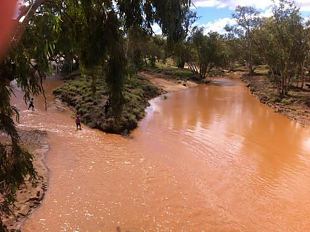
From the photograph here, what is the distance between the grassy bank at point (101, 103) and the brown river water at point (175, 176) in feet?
2.52

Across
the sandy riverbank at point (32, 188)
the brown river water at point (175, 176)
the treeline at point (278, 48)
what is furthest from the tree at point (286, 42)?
the sandy riverbank at point (32, 188)

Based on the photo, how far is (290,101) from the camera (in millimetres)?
36594

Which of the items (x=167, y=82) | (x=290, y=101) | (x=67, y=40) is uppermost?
(x=67, y=40)

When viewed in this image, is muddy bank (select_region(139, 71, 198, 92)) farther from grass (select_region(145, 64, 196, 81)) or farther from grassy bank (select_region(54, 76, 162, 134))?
grassy bank (select_region(54, 76, 162, 134))

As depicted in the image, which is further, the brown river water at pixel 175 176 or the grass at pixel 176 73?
the grass at pixel 176 73

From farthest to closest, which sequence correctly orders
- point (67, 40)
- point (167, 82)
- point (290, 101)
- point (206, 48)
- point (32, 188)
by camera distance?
point (206, 48) < point (167, 82) < point (290, 101) < point (32, 188) < point (67, 40)

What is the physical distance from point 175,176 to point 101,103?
12.0 m

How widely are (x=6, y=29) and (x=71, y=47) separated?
9.14 ft

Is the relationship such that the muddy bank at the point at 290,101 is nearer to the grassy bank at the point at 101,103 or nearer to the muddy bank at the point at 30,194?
the grassy bank at the point at 101,103

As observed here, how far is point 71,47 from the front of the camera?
8.82m

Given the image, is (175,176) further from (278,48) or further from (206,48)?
(206,48)

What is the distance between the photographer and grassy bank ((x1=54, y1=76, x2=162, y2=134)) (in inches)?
940

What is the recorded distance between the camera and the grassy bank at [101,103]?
23.9m

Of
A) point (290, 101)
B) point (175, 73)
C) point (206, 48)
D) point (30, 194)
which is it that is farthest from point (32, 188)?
point (175, 73)
